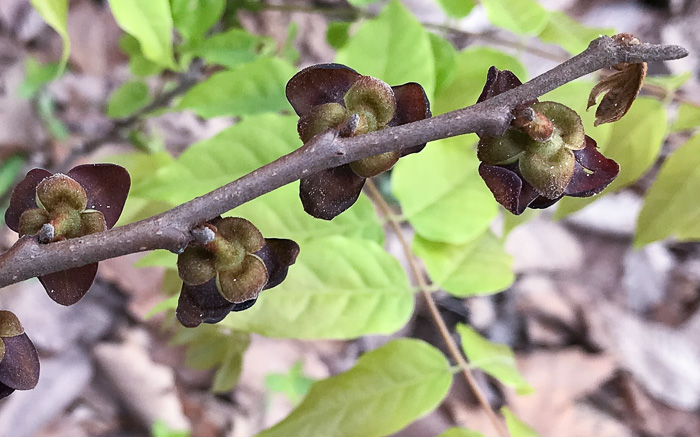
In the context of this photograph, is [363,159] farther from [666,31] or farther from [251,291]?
[666,31]

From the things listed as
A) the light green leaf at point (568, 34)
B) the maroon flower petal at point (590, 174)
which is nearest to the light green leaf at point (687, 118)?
the light green leaf at point (568, 34)

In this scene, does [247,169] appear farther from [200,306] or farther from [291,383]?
[291,383]

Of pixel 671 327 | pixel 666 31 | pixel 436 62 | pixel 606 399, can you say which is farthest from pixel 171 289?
pixel 666 31

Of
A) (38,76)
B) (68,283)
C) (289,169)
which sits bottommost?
(38,76)

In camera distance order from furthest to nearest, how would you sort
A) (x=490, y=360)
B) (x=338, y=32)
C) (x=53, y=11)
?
(x=338, y=32) → (x=490, y=360) → (x=53, y=11)

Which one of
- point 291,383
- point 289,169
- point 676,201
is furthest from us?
point 291,383

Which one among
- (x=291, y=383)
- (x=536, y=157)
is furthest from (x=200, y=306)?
(x=291, y=383)

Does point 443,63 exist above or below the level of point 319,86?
below
